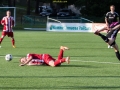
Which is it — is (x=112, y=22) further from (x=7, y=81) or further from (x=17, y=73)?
(x=7, y=81)

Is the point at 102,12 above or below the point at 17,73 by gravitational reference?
below

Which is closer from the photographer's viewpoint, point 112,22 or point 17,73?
point 17,73

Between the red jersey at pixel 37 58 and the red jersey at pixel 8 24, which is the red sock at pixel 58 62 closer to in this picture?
the red jersey at pixel 37 58

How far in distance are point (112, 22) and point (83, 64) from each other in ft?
10.4

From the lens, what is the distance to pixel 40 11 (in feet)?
300

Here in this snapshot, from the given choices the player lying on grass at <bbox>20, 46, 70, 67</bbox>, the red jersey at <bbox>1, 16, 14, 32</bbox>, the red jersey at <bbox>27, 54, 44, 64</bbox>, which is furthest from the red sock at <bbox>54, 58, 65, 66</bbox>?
the red jersey at <bbox>1, 16, 14, 32</bbox>

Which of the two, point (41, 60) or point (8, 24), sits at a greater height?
point (41, 60)

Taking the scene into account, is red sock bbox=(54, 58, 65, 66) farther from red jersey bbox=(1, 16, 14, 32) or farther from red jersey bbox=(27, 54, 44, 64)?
red jersey bbox=(1, 16, 14, 32)

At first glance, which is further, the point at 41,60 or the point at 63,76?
the point at 41,60

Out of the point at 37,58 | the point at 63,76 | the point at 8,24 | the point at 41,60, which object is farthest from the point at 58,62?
the point at 8,24

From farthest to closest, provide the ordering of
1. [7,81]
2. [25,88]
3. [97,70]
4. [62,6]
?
1. [62,6]
2. [97,70]
3. [7,81]
4. [25,88]

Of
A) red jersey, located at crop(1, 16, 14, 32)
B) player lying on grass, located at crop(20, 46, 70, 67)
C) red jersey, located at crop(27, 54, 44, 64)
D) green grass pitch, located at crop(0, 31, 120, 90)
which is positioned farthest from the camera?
red jersey, located at crop(1, 16, 14, 32)

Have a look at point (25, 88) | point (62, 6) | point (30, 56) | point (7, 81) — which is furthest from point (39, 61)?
point (62, 6)

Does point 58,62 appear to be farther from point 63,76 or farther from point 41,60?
point 63,76
